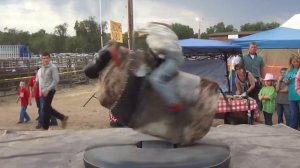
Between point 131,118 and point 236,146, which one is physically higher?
point 131,118

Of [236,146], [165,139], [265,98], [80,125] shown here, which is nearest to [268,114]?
[265,98]

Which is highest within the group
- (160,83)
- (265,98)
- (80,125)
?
(160,83)

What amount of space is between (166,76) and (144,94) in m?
0.19

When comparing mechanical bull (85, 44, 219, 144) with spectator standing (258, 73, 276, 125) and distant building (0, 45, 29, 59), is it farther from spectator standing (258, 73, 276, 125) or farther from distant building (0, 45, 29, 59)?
distant building (0, 45, 29, 59)

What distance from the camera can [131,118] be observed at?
122 inches

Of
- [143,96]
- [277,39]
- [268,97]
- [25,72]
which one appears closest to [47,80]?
[268,97]

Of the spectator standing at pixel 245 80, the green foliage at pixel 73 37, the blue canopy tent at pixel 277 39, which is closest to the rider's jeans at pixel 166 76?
the spectator standing at pixel 245 80

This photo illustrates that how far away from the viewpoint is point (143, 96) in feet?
9.90

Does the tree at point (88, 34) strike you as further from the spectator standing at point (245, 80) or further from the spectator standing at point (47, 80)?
the spectator standing at point (245, 80)

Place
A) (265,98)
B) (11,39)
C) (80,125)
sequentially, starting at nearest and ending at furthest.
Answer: (265,98) → (80,125) → (11,39)

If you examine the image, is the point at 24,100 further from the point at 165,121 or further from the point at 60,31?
the point at 60,31

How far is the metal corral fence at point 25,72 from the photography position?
59.6 ft

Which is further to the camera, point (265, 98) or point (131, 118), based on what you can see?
point (265, 98)

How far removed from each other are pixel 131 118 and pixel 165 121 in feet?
0.74
